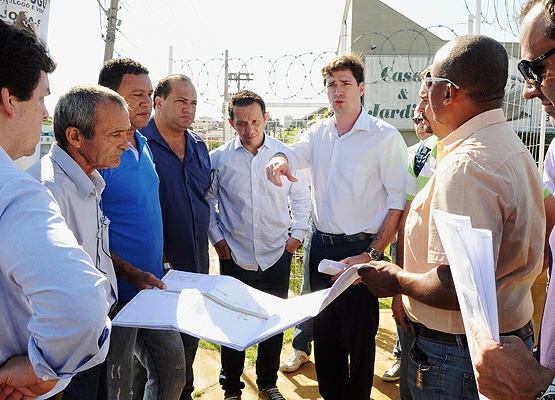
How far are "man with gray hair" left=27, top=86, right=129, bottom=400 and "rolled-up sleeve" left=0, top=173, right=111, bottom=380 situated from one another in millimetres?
826

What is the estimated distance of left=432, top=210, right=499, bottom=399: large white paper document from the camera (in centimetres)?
124

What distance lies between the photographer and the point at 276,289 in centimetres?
407

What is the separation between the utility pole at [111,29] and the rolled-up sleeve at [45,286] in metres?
11.5

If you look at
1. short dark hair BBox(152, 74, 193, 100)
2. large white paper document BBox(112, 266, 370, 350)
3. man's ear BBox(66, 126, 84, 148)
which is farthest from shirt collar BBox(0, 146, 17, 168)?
→ short dark hair BBox(152, 74, 193, 100)

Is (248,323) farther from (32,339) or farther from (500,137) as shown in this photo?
(500,137)

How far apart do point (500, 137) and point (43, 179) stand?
6.09 ft

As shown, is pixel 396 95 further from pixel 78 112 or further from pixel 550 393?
pixel 550 393

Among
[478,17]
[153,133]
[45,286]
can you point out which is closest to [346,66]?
[153,133]

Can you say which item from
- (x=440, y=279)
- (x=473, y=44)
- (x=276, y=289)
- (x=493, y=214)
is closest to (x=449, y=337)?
(x=440, y=279)

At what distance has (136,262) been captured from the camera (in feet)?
9.16

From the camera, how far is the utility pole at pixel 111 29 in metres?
11.7

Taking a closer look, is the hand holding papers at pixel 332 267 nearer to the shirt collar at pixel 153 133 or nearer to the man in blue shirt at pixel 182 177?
the man in blue shirt at pixel 182 177

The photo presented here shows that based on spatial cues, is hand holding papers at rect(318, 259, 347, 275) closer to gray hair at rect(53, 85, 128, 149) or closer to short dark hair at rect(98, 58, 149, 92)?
gray hair at rect(53, 85, 128, 149)

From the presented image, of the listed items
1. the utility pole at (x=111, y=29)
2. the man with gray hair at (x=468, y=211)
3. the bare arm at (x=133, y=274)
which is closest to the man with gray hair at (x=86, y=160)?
the bare arm at (x=133, y=274)
